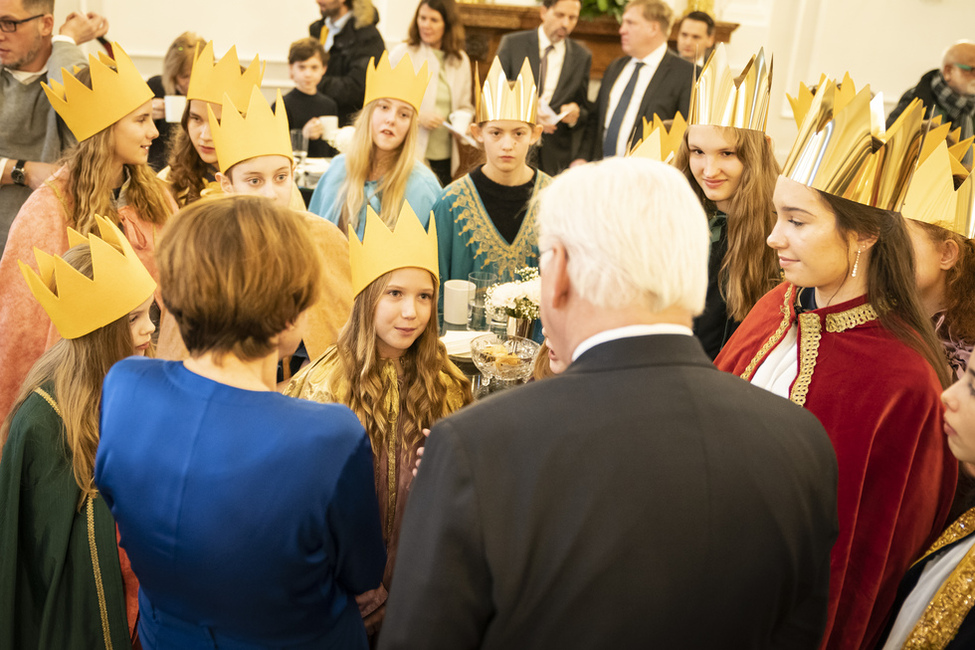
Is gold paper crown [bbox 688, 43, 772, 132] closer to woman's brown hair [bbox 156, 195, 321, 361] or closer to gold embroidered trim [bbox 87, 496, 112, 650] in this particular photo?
woman's brown hair [bbox 156, 195, 321, 361]

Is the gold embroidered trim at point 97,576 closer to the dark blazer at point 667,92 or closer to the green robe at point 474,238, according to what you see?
the green robe at point 474,238

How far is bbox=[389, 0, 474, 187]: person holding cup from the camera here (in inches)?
216

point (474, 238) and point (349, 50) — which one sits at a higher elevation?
point (349, 50)

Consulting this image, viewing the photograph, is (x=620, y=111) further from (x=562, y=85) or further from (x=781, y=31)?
(x=781, y=31)

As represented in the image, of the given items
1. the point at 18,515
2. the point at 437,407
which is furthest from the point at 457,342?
the point at 18,515

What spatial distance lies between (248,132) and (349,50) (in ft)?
11.7

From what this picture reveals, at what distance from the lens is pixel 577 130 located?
592 centimetres

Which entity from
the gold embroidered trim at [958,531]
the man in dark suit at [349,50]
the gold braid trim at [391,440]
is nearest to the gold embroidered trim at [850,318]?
the gold embroidered trim at [958,531]

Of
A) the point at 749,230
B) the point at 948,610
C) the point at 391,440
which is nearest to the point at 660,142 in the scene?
the point at 749,230

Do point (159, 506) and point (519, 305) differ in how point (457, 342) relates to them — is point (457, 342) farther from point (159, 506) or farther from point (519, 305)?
point (159, 506)

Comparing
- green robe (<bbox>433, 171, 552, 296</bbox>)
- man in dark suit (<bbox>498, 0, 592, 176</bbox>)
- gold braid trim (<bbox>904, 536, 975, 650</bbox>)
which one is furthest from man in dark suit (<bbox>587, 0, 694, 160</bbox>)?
gold braid trim (<bbox>904, 536, 975, 650</bbox>)

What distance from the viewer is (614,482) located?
0.93 metres

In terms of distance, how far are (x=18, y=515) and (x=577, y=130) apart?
196 inches

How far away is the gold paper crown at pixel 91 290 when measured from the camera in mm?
1680
